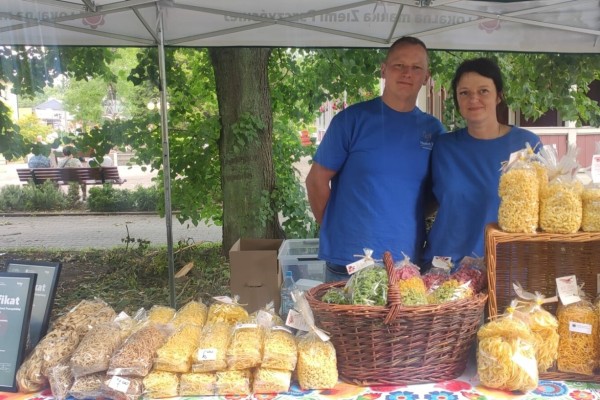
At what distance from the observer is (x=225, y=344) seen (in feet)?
4.51

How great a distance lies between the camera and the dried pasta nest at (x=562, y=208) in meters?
1.35

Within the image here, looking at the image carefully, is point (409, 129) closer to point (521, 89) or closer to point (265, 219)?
point (265, 219)

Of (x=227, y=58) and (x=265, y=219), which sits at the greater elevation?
(x=227, y=58)

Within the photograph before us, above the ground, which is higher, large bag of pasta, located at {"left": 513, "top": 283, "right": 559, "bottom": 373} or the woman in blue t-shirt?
the woman in blue t-shirt

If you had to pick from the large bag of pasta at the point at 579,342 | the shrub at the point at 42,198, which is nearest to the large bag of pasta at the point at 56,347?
the large bag of pasta at the point at 579,342

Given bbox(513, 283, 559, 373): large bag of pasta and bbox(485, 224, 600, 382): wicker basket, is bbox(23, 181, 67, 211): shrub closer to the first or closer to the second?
bbox(485, 224, 600, 382): wicker basket

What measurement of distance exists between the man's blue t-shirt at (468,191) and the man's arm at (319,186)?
1.58 feet

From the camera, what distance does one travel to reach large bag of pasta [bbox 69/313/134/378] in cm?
131

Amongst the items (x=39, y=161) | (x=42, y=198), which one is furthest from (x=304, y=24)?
(x=42, y=198)

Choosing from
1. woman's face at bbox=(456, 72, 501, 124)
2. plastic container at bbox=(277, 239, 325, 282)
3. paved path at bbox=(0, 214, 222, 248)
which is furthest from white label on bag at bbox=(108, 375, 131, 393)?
paved path at bbox=(0, 214, 222, 248)

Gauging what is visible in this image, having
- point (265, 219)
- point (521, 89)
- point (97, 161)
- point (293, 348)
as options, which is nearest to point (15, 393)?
point (293, 348)

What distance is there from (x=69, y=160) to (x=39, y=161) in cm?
29

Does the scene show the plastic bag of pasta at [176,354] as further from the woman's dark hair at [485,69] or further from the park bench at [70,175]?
the park bench at [70,175]

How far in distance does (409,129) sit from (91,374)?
1.43 metres
